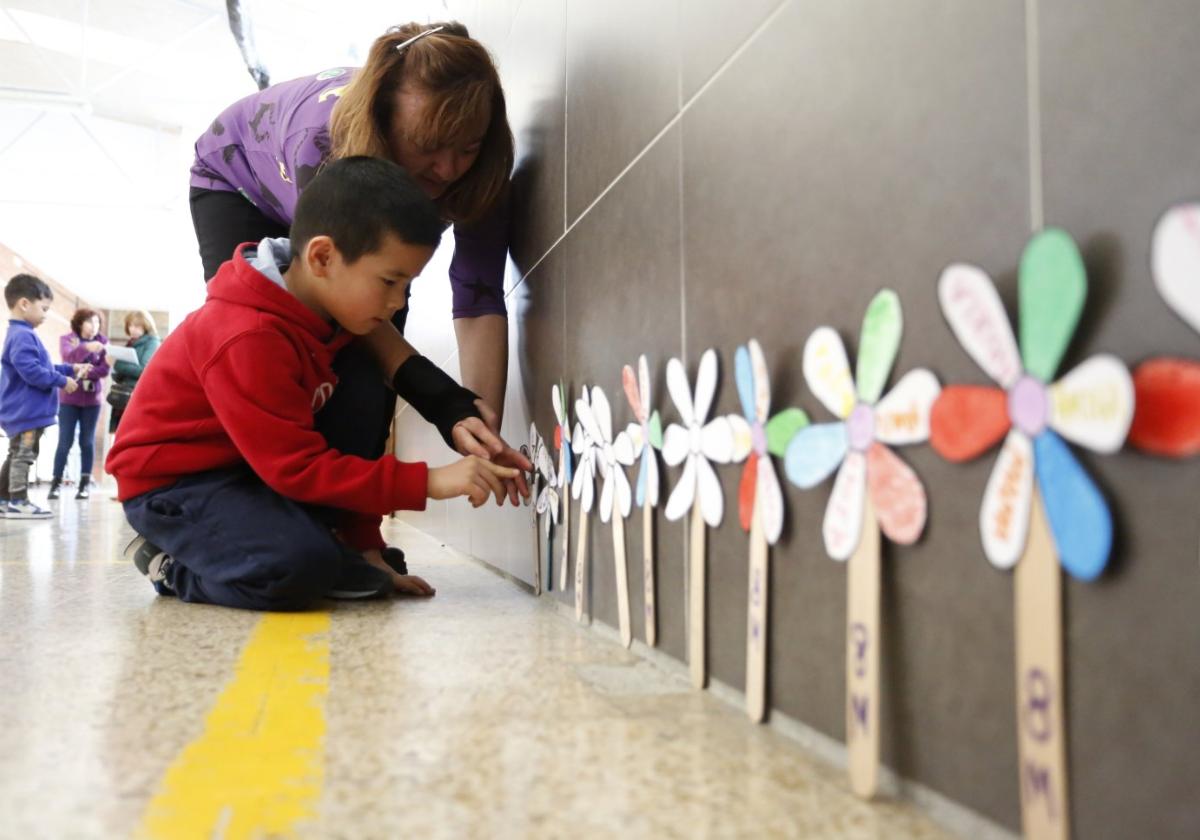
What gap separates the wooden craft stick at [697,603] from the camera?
92 cm

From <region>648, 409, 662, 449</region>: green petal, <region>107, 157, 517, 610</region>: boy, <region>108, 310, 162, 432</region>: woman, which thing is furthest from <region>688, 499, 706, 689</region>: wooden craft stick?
<region>108, 310, 162, 432</region>: woman

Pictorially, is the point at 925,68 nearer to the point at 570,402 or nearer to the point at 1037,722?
the point at 1037,722

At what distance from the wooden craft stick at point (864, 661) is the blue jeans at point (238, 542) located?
1.04m

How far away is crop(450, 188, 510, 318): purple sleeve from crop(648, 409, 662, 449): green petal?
945mm

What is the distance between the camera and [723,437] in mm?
891

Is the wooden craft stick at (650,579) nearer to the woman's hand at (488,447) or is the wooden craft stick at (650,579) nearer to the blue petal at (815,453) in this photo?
the blue petal at (815,453)

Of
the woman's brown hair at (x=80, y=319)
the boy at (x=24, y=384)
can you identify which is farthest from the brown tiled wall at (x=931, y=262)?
the woman's brown hair at (x=80, y=319)

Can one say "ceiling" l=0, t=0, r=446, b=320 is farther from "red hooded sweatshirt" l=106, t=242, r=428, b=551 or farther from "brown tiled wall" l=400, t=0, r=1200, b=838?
"brown tiled wall" l=400, t=0, r=1200, b=838

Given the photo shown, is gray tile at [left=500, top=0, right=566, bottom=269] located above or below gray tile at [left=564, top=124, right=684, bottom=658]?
above

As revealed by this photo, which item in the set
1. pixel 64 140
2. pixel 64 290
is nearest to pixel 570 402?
pixel 64 140

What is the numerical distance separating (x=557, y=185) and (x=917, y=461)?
1.14 metres

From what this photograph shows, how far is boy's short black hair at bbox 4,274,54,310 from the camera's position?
4.48 meters

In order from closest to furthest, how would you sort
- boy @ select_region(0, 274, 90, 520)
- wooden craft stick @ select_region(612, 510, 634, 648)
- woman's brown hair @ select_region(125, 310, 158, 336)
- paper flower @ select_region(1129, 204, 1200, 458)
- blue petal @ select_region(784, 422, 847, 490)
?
1. paper flower @ select_region(1129, 204, 1200, 458)
2. blue petal @ select_region(784, 422, 847, 490)
3. wooden craft stick @ select_region(612, 510, 634, 648)
4. boy @ select_region(0, 274, 90, 520)
5. woman's brown hair @ select_region(125, 310, 158, 336)

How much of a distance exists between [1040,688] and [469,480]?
1.06 m
